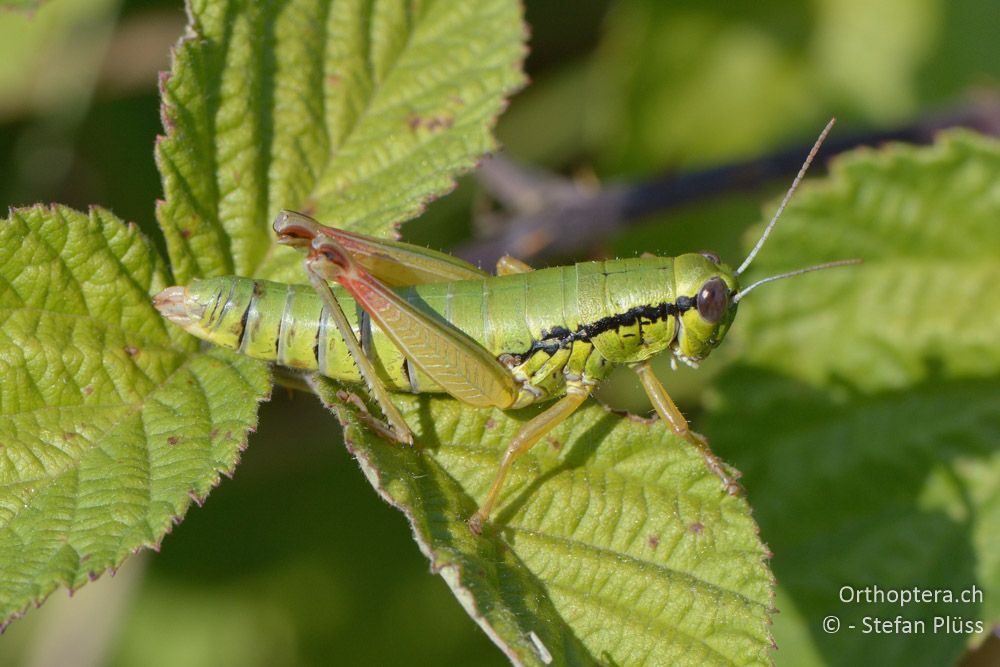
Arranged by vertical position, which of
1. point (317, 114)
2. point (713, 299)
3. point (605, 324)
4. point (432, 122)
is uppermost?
point (317, 114)

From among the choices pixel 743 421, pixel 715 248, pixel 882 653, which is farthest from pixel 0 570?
pixel 715 248

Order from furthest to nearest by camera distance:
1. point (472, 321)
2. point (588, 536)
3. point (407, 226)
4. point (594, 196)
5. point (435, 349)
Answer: point (407, 226), point (594, 196), point (472, 321), point (435, 349), point (588, 536)

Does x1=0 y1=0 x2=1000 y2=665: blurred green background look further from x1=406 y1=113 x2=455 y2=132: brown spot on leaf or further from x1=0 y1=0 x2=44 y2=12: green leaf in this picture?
x1=0 y1=0 x2=44 y2=12: green leaf

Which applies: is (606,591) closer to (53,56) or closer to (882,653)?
(882,653)

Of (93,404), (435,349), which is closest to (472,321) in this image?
(435,349)

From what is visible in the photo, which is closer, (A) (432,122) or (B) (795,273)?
(B) (795,273)

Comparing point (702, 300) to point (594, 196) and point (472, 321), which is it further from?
point (594, 196)

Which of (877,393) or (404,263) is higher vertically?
(404,263)
